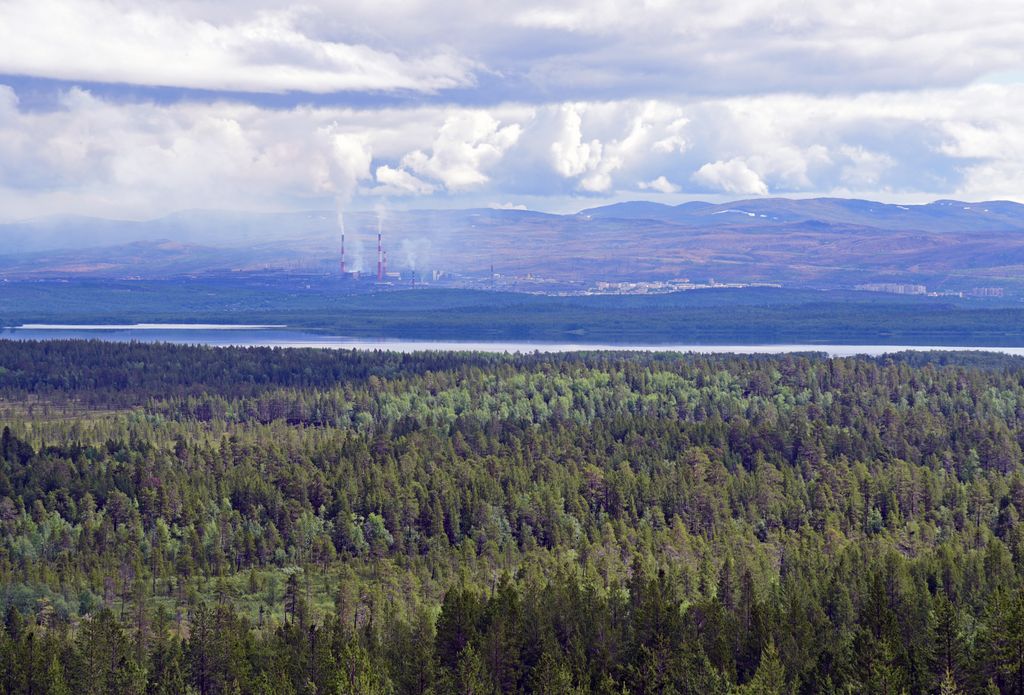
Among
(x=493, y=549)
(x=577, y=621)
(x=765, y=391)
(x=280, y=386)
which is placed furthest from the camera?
(x=280, y=386)

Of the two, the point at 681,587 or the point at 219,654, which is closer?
the point at 219,654

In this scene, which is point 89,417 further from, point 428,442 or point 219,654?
point 219,654

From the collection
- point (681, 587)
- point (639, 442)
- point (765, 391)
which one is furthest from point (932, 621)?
point (765, 391)

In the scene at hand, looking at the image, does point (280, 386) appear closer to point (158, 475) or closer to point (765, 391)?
point (765, 391)

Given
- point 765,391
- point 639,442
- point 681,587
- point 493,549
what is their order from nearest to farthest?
point 681,587
point 493,549
point 639,442
point 765,391

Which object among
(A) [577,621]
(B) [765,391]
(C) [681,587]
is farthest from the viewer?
(B) [765,391]

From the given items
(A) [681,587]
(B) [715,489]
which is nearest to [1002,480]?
(B) [715,489]
